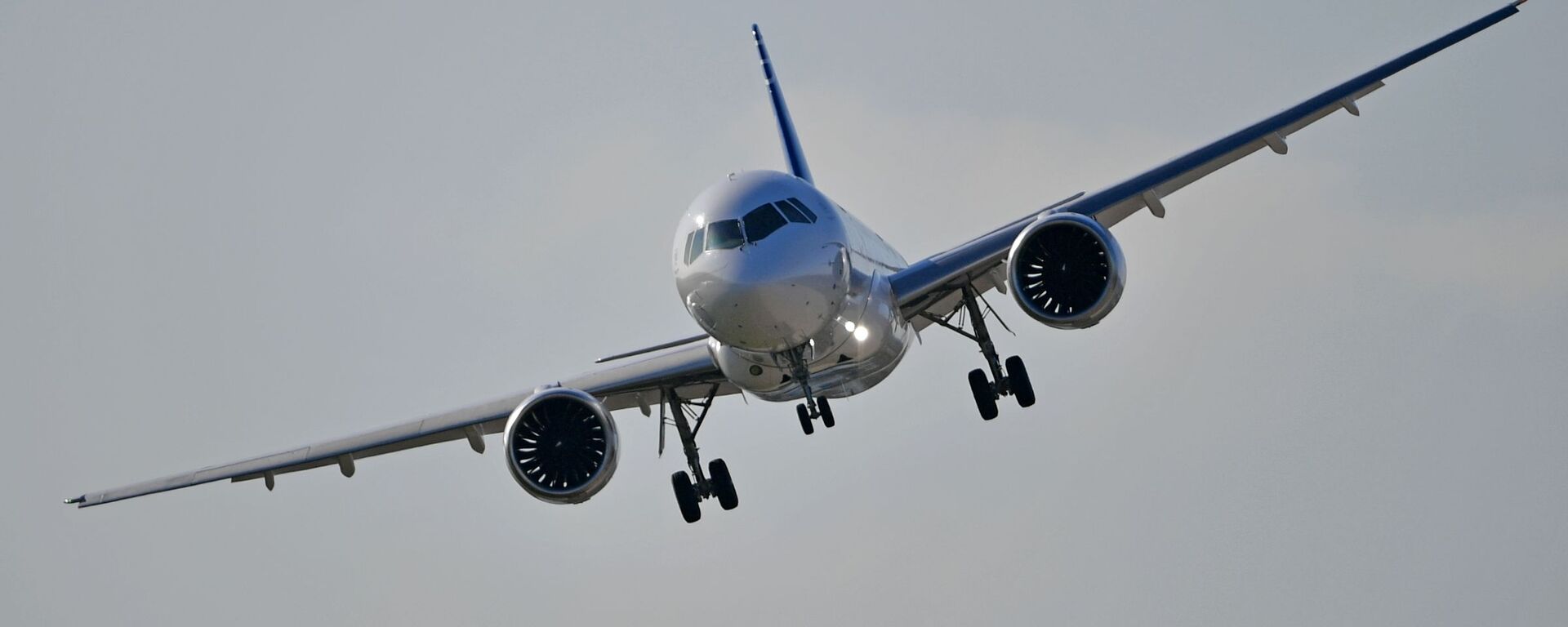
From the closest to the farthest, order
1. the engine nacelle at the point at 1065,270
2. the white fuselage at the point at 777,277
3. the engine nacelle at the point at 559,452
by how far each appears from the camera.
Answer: the white fuselage at the point at 777,277, the engine nacelle at the point at 1065,270, the engine nacelle at the point at 559,452

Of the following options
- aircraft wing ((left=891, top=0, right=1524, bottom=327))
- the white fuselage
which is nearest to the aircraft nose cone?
the white fuselage

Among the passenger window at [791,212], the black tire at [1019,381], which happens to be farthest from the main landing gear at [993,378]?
the passenger window at [791,212]

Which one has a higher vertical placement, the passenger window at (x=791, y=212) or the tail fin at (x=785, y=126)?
the tail fin at (x=785, y=126)

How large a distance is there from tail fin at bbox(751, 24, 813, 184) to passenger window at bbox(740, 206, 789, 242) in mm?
12026

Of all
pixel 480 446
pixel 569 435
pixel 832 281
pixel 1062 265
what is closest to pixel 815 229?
pixel 832 281

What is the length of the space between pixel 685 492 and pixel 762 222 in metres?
9.10

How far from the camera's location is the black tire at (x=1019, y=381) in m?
38.6

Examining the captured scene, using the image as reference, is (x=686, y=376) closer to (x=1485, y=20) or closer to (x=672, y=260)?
(x=672, y=260)

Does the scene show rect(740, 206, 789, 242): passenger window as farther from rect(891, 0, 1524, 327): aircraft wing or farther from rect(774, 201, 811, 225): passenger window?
rect(891, 0, 1524, 327): aircraft wing

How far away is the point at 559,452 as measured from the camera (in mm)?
36438

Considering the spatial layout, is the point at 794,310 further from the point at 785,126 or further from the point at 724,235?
the point at 785,126

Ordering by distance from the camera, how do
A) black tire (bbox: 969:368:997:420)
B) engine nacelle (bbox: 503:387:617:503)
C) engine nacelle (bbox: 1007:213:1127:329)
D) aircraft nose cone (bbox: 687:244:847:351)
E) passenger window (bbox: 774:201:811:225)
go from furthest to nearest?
black tire (bbox: 969:368:997:420)
engine nacelle (bbox: 503:387:617:503)
engine nacelle (bbox: 1007:213:1127:329)
passenger window (bbox: 774:201:811:225)
aircraft nose cone (bbox: 687:244:847:351)

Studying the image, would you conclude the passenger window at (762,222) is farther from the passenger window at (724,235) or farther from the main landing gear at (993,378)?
the main landing gear at (993,378)

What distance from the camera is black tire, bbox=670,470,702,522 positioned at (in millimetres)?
38844
